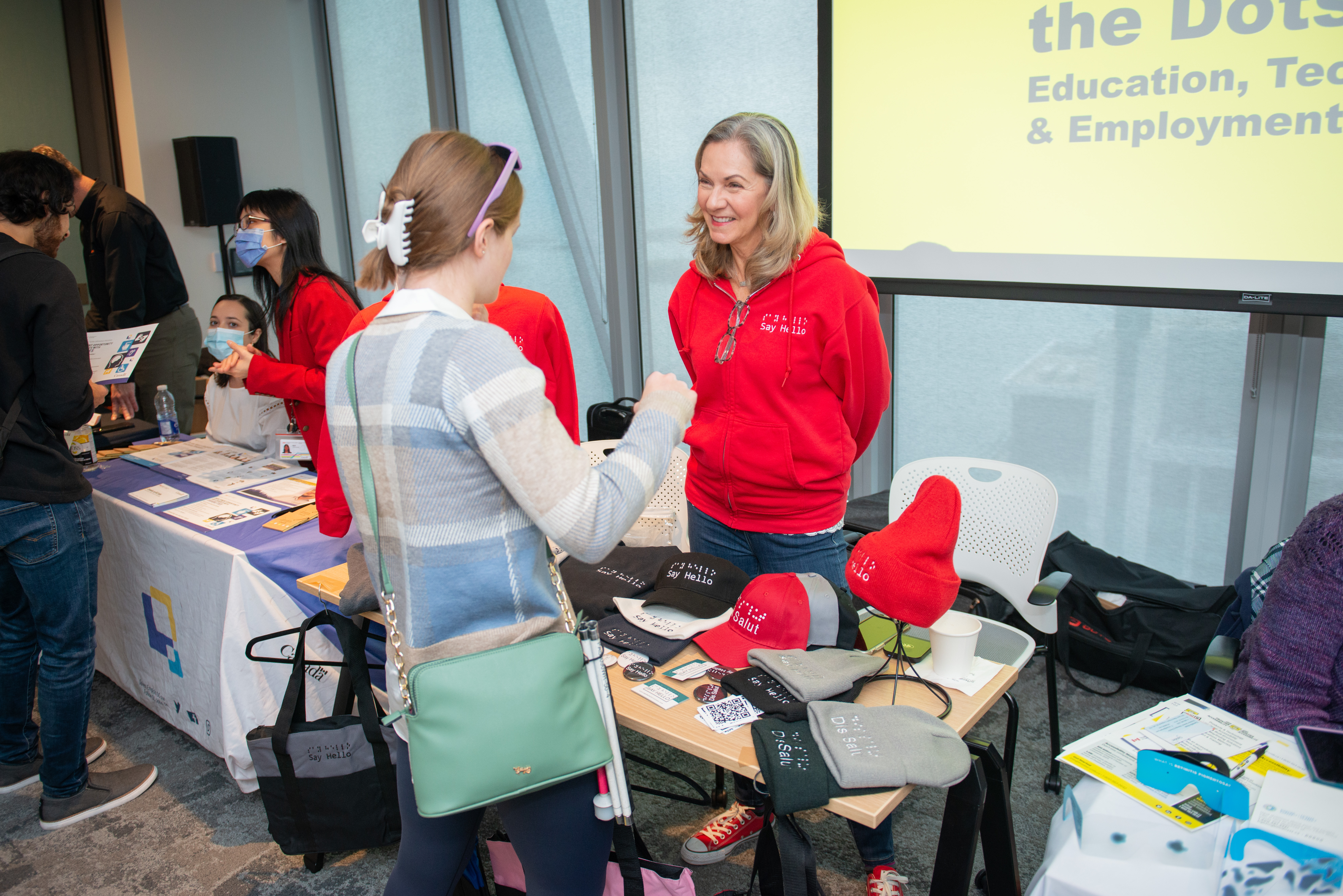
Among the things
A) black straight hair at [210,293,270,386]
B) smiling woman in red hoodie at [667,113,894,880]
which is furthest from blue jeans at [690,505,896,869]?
black straight hair at [210,293,270,386]

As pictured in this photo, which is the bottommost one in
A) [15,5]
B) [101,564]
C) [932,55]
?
[101,564]

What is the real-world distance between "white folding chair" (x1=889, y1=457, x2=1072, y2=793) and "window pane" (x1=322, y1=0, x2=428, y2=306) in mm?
3300

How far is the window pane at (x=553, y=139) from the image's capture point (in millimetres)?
4180

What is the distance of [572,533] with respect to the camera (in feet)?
3.49

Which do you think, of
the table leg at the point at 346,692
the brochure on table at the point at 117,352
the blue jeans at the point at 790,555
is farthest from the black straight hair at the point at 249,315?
the blue jeans at the point at 790,555

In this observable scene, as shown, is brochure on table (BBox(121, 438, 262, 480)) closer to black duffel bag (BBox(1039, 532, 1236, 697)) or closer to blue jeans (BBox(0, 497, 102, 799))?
blue jeans (BBox(0, 497, 102, 799))

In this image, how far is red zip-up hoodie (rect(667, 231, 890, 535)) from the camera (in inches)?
73.2

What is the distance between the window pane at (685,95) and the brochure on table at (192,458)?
5.67 ft

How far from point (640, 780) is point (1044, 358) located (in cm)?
198

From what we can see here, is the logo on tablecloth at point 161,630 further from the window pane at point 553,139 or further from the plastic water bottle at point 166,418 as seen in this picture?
the window pane at point 553,139

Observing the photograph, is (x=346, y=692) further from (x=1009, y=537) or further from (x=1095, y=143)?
(x=1095, y=143)

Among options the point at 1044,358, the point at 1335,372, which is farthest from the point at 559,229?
the point at 1335,372

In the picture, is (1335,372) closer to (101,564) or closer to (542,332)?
(542,332)

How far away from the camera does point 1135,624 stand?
2.73 metres
